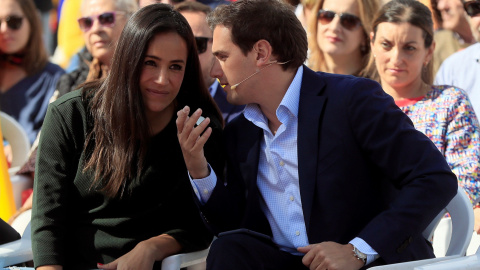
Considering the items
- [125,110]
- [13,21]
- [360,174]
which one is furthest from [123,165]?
[13,21]

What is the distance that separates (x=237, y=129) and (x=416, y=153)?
718mm

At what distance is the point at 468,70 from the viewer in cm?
403

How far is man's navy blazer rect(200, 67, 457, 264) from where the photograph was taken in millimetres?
2215

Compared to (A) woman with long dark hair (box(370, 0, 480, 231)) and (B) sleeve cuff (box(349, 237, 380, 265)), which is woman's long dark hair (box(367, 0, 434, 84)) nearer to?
(A) woman with long dark hair (box(370, 0, 480, 231))

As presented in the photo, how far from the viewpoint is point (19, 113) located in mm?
5414

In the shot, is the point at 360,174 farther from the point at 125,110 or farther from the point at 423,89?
the point at 423,89

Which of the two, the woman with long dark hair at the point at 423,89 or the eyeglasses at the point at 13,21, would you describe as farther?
the eyeglasses at the point at 13,21

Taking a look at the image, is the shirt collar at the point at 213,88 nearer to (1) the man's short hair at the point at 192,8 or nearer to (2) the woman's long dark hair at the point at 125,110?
(1) the man's short hair at the point at 192,8

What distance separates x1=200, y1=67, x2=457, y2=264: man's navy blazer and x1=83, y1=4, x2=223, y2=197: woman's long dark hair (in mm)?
389

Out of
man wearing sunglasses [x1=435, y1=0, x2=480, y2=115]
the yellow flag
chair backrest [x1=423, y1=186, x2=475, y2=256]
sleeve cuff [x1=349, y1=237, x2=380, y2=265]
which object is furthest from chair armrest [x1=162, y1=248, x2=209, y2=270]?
man wearing sunglasses [x1=435, y1=0, x2=480, y2=115]

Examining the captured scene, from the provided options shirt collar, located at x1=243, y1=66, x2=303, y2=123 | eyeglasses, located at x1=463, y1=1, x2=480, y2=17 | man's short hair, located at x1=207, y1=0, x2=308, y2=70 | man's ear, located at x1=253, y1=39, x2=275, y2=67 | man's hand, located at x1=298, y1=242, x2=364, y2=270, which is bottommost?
man's hand, located at x1=298, y1=242, x2=364, y2=270

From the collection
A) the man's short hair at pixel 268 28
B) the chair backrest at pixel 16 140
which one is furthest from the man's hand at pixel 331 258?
the chair backrest at pixel 16 140

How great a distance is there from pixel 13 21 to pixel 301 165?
380cm

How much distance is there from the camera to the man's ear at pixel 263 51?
2.53 meters
